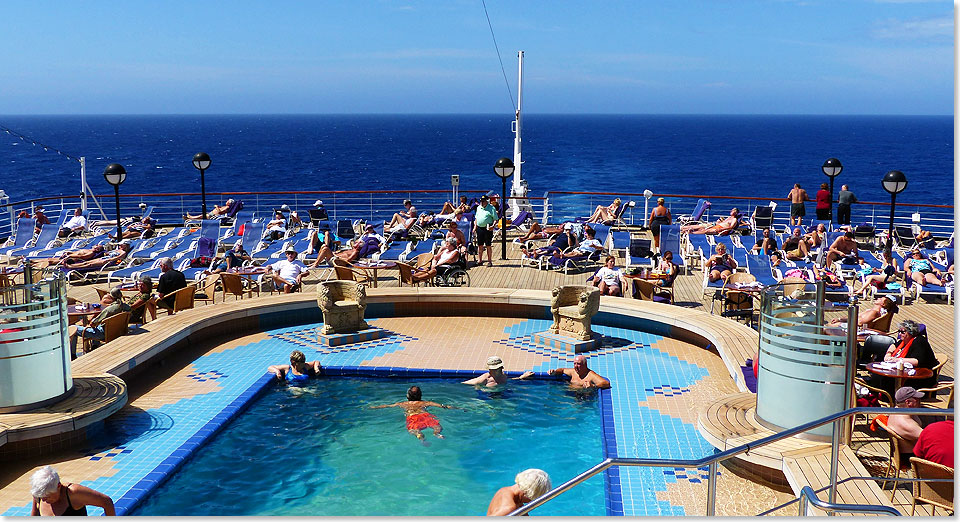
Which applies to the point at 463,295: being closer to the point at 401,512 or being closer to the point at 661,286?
the point at 661,286

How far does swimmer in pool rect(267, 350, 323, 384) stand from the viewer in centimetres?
829

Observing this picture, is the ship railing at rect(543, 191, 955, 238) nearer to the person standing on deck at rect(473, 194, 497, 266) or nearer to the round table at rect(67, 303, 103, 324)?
the person standing on deck at rect(473, 194, 497, 266)

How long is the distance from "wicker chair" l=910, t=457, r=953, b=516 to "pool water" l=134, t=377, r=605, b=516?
1.90 meters

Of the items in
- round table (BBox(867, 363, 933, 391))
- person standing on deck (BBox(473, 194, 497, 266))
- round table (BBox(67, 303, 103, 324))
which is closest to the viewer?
round table (BBox(867, 363, 933, 391))

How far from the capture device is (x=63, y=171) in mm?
78375

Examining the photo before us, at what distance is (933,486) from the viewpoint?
4.57 m

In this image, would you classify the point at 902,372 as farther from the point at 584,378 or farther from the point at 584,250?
the point at 584,250

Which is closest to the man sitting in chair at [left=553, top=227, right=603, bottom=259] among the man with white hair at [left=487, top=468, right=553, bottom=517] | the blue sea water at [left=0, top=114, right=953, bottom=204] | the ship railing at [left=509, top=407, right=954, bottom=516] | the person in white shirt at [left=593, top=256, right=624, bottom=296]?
the person in white shirt at [left=593, top=256, right=624, bottom=296]

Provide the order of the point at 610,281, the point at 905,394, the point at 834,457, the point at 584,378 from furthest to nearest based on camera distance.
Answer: the point at 610,281, the point at 584,378, the point at 905,394, the point at 834,457

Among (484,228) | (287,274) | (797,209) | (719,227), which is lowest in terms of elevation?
(287,274)

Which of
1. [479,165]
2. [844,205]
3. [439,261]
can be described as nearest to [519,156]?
[844,205]

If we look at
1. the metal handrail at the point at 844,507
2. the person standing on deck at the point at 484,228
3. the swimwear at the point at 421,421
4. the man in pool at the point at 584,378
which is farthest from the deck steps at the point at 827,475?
the person standing on deck at the point at 484,228

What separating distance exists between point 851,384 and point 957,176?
250 centimetres

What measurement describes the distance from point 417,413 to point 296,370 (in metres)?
1.56
